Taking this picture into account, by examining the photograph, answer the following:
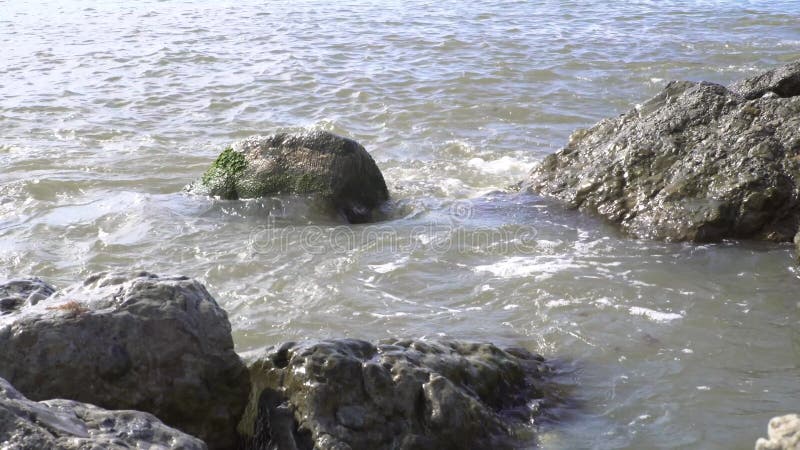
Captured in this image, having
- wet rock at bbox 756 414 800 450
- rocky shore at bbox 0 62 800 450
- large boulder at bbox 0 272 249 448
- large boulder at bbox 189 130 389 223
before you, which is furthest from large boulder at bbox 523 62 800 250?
large boulder at bbox 0 272 249 448

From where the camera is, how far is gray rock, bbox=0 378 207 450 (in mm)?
2719

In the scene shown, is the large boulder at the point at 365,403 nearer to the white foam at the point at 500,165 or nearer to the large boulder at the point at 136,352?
the large boulder at the point at 136,352

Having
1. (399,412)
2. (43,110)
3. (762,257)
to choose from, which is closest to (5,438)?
(399,412)

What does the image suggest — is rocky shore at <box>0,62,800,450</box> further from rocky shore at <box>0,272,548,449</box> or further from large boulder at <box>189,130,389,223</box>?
large boulder at <box>189,130,389,223</box>

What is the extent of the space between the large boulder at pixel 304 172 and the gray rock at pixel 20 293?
357 cm

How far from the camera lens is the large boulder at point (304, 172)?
26.3 feet

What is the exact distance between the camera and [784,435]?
2.88 m

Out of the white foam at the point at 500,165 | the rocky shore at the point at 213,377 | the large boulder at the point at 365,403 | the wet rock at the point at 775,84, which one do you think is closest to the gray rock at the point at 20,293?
the rocky shore at the point at 213,377

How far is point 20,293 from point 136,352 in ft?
3.32

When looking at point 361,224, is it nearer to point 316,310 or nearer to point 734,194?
point 316,310

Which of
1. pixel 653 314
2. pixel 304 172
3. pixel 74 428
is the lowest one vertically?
pixel 653 314

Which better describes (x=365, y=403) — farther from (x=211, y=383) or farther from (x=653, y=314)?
(x=653, y=314)

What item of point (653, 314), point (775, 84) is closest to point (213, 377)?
point (653, 314)

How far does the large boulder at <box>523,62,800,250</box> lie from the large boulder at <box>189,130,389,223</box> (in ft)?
5.52
